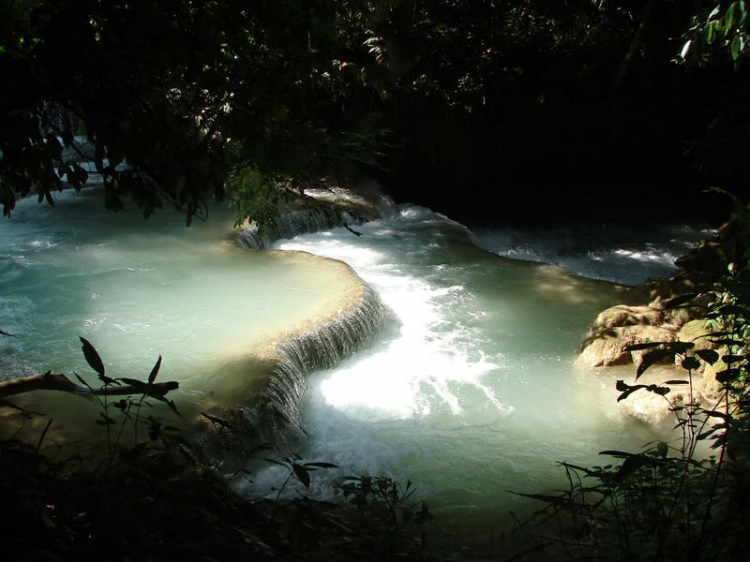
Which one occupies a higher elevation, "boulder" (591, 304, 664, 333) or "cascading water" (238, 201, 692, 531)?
"boulder" (591, 304, 664, 333)

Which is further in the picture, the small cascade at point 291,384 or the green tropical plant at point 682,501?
the small cascade at point 291,384

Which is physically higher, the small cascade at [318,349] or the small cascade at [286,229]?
the small cascade at [286,229]

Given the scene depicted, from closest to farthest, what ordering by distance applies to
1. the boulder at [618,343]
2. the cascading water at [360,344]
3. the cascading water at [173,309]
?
the cascading water at [360,344] < the cascading water at [173,309] < the boulder at [618,343]

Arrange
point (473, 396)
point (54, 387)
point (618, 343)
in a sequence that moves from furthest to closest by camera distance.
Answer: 1. point (618, 343)
2. point (473, 396)
3. point (54, 387)

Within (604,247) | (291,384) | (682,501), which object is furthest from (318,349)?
(604,247)

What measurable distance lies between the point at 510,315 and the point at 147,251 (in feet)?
15.7

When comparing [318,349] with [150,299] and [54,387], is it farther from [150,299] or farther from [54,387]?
[54,387]

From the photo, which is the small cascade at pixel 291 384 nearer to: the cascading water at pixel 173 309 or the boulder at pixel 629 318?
the cascading water at pixel 173 309

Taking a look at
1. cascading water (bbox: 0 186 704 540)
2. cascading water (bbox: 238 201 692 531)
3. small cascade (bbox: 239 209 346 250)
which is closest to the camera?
cascading water (bbox: 238 201 692 531)

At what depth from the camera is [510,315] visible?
710 cm

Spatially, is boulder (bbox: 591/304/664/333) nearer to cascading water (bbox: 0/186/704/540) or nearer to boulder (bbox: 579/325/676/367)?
boulder (bbox: 579/325/676/367)

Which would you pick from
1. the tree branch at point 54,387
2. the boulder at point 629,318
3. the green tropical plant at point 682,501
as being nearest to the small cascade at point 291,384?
the tree branch at point 54,387

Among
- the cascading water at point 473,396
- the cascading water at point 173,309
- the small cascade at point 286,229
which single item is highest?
the small cascade at point 286,229

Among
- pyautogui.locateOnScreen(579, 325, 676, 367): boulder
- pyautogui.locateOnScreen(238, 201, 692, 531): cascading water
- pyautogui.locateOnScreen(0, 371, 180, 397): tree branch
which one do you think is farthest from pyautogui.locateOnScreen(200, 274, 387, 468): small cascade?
pyautogui.locateOnScreen(579, 325, 676, 367): boulder
